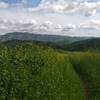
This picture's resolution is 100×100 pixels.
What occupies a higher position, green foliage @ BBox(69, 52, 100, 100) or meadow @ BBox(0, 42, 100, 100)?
meadow @ BBox(0, 42, 100, 100)

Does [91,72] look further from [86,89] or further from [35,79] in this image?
[35,79]

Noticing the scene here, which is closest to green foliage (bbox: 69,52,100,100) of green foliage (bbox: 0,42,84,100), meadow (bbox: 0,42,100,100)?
meadow (bbox: 0,42,100,100)

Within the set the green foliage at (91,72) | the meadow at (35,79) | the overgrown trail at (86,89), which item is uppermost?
the meadow at (35,79)

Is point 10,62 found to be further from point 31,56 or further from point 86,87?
point 86,87

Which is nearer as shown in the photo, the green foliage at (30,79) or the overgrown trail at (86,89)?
the green foliage at (30,79)

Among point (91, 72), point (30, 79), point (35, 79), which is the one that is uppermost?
point (30, 79)

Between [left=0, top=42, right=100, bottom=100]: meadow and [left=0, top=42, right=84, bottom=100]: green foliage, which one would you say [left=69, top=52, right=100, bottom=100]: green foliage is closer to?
[left=0, top=42, right=100, bottom=100]: meadow

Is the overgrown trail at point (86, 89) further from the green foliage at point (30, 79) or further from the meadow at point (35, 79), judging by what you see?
the green foliage at point (30, 79)

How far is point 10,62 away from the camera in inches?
604

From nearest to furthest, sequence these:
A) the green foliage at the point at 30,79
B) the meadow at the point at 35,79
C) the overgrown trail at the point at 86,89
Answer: the green foliage at the point at 30,79
the meadow at the point at 35,79
the overgrown trail at the point at 86,89

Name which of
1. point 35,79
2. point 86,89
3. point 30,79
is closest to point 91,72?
point 86,89

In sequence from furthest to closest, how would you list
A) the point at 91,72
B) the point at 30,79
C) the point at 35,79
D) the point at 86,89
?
the point at 91,72 → the point at 86,89 → the point at 35,79 → the point at 30,79

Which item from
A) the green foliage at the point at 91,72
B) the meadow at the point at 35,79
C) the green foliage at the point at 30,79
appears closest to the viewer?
the green foliage at the point at 30,79

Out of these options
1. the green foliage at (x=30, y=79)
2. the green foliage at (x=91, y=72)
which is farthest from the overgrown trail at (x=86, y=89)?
the green foliage at (x=30, y=79)
